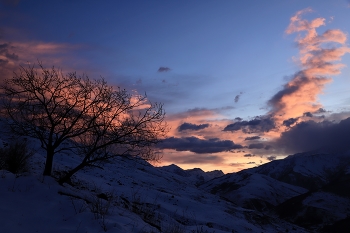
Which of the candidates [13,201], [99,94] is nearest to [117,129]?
[99,94]

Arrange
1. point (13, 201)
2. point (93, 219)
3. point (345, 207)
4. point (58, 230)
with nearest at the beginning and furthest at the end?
point (58, 230) < point (93, 219) < point (13, 201) < point (345, 207)

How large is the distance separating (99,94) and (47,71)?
2.73m

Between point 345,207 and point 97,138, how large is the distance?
147m

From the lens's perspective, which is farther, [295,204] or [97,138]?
[295,204]

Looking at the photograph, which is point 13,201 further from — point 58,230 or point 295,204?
point 295,204

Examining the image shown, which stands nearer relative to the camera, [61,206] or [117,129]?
[61,206]

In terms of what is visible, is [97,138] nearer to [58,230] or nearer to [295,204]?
[58,230]

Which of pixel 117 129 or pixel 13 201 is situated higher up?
pixel 117 129

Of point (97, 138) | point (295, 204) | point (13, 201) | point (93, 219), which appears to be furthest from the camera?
point (295, 204)

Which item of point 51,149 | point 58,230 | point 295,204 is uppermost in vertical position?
point 51,149

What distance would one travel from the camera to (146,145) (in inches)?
560

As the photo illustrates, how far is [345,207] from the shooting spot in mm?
128875

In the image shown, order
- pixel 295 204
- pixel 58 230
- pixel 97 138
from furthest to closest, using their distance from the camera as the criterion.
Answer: pixel 295 204 → pixel 97 138 → pixel 58 230

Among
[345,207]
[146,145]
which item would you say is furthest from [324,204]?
[146,145]
